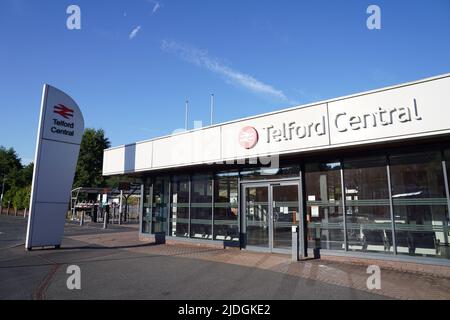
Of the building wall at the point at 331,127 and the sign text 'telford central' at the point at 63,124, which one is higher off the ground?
the sign text 'telford central' at the point at 63,124

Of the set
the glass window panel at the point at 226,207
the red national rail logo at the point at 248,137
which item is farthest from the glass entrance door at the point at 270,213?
the red national rail logo at the point at 248,137

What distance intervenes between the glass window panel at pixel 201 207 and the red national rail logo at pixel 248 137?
304 centimetres

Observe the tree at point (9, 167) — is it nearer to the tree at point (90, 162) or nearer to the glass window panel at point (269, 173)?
the tree at point (90, 162)

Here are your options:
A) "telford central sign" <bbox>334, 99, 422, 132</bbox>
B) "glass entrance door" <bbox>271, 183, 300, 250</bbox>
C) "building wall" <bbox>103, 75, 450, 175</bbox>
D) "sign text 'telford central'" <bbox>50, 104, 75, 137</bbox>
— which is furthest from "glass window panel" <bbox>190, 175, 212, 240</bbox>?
"telford central sign" <bbox>334, 99, 422, 132</bbox>

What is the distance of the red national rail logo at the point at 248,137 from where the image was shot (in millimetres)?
10531

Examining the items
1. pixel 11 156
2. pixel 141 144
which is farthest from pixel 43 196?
pixel 11 156

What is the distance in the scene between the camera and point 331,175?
10.2 m

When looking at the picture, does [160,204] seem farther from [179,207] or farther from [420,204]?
[420,204]

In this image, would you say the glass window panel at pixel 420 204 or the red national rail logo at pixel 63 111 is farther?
the red national rail logo at pixel 63 111

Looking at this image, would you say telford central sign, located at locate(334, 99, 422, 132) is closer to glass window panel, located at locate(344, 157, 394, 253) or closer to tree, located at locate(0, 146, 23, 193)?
glass window panel, located at locate(344, 157, 394, 253)

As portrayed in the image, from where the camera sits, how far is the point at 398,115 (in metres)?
7.86

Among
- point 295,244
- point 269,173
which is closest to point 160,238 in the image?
point 269,173

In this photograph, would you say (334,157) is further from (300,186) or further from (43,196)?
(43,196)
